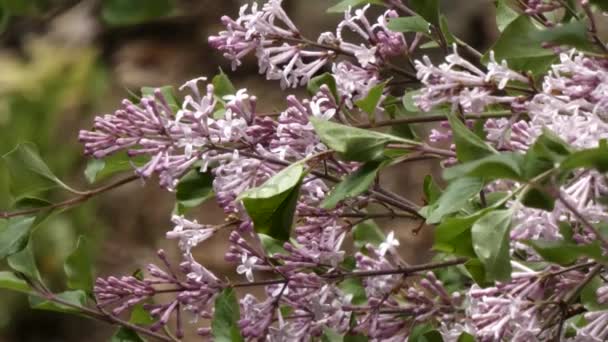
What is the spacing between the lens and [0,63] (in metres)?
3.01

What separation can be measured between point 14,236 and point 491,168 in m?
0.33

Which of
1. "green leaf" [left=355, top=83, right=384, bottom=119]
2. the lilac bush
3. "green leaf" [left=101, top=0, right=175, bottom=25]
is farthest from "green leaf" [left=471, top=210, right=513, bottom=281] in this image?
"green leaf" [left=101, top=0, right=175, bottom=25]

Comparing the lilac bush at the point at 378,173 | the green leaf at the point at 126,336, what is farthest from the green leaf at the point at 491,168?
the green leaf at the point at 126,336

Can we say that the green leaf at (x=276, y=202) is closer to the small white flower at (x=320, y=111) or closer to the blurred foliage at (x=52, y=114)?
the small white flower at (x=320, y=111)

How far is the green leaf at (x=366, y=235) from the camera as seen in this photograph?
0.72 metres

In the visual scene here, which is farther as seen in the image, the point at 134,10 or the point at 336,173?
the point at 134,10

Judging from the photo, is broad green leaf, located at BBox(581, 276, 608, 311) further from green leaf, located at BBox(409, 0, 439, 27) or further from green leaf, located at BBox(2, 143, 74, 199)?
green leaf, located at BBox(2, 143, 74, 199)

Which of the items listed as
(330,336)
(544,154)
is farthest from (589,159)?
(330,336)

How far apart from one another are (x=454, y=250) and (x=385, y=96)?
12 centimetres

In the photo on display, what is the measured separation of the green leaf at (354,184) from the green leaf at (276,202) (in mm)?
18

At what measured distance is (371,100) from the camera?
559mm

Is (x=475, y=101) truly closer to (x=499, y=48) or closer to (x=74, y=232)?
(x=499, y=48)

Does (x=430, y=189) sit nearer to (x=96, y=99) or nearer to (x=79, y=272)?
(x=79, y=272)

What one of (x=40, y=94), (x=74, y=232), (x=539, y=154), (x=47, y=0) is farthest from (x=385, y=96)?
(x=40, y=94)
